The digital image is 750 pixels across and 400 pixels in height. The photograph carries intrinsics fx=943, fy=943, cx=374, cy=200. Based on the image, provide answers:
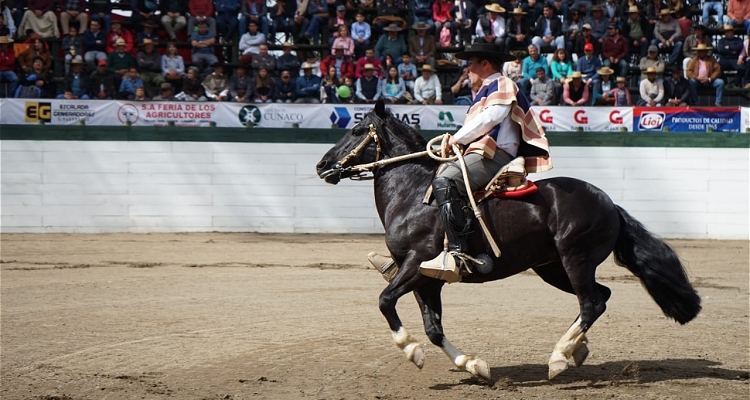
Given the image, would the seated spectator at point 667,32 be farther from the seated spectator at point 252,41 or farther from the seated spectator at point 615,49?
the seated spectator at point 252,41

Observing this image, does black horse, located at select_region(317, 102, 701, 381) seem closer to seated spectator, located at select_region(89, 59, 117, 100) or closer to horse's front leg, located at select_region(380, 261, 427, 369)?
horse's front leg, located at select_region(380, 261, 427, 369)

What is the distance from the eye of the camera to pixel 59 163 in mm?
17797

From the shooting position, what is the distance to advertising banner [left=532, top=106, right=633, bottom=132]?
18.3m

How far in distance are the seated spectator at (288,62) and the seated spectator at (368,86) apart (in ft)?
6.02

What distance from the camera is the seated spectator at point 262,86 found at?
64.2 feet

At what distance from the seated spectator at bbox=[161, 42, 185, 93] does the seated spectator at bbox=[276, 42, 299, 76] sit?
6.80 feet

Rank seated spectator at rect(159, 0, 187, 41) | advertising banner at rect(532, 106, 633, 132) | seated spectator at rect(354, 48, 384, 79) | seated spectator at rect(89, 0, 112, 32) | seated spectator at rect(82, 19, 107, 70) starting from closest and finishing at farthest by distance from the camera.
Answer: advertising banner at rect(532, 106, 633, 132) < seated spectator at rect(354, 48, 384, 79) < seated spectator at rect(82, 19, 107, 70) < seated spectator at rect(89, 0, 112, 32) < seated spectator at rect(159, 0, 187, 41)

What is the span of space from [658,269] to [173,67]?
585 inches

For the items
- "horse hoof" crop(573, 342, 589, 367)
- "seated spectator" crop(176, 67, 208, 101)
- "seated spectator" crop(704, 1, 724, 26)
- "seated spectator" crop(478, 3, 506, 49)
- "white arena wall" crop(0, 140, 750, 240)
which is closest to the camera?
"horse hoof" crop(573, 342, 589, 367)

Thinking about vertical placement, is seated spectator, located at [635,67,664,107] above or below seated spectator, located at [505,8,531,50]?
below

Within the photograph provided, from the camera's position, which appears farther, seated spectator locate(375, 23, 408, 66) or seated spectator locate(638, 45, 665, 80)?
seated spectator locate(375, 23, 408, 66)

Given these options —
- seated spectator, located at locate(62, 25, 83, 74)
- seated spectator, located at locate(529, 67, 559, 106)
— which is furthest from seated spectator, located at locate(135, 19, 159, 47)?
seated spectator, located at locate(529, 67, 559, 106)

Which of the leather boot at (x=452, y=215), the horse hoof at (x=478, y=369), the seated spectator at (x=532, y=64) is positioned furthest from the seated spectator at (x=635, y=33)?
the horse hoof at (x=478, y=369)

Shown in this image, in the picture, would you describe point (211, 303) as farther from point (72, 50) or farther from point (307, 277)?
point (72, 50)
